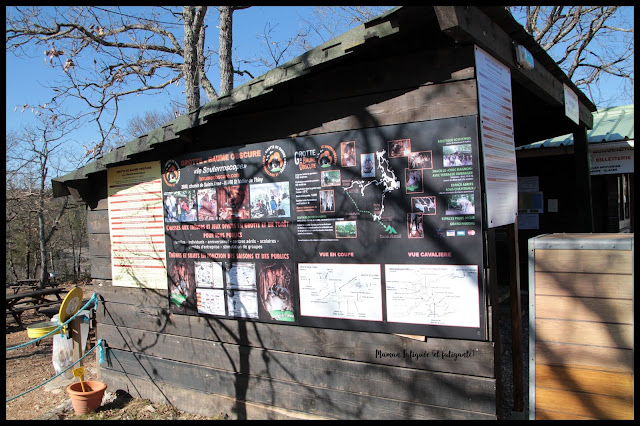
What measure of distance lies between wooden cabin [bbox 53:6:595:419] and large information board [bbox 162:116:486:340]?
0.04ft

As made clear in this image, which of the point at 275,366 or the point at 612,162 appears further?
the point at 612,162

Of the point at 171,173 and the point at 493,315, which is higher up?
the point at 171,173

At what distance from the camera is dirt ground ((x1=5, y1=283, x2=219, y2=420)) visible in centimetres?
470

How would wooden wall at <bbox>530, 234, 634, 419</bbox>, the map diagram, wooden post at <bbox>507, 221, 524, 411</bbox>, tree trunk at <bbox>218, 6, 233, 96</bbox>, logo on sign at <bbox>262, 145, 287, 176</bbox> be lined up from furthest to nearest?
tree trunk at <bbox>218, 6, 233, 96</bbox> < logo on sign at <bbox>262, 145, 287, 176</bbox> < wooden post at <bbox>507, 221, 524, 411</bbox> < the map diagram < wooden wall at <bbox>530, 234, 634, 419</bbox>

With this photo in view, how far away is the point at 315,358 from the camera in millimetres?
3781

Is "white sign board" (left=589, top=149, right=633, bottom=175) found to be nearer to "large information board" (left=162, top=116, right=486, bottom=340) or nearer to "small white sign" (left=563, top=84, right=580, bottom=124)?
"small white sign" (left=563, top=84, right=580, bottom=124)

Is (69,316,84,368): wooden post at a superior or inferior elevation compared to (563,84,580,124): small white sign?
inferior

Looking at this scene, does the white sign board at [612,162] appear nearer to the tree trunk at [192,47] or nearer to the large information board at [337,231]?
the large information board at [337,231]

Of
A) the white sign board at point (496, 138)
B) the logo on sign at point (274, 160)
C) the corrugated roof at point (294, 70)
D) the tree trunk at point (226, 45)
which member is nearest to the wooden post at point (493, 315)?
the white sign board at point (496, 138)

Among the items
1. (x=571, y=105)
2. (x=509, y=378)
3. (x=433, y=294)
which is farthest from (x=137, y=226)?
(x=571, y=105)

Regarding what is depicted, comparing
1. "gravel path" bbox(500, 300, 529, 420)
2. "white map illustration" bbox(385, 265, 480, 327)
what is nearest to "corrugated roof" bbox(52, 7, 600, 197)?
"white map illustration" bbox(385, 265, 480, 327)

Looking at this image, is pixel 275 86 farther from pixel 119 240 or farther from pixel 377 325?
pixel 119 240

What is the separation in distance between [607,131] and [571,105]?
148 inches

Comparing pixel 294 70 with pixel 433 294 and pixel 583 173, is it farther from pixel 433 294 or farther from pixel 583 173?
pixel 583 173
